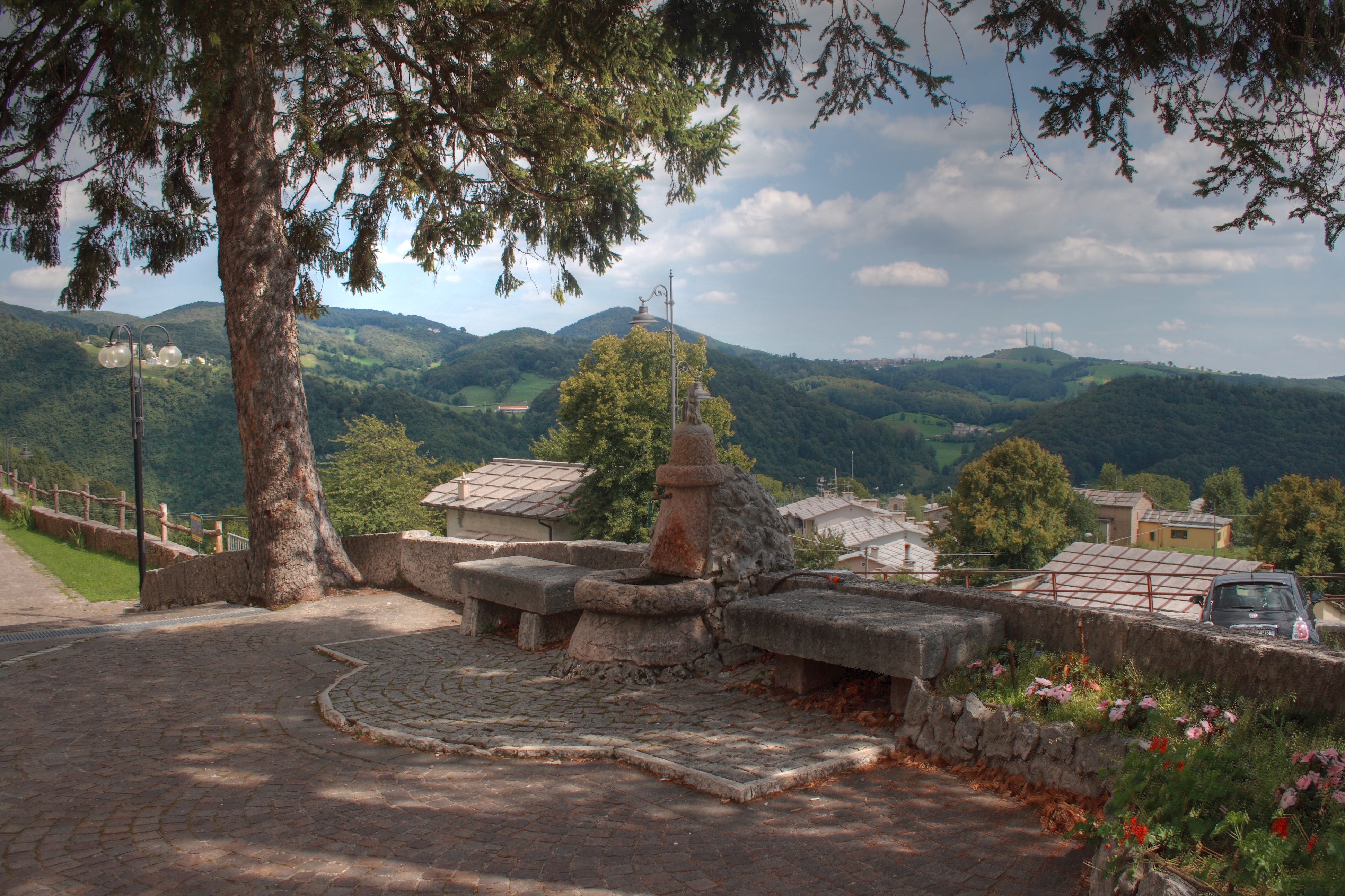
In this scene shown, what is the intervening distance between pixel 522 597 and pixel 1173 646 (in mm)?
5097

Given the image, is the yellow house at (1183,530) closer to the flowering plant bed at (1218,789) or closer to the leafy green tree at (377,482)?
the leafy green tree at (377,482)

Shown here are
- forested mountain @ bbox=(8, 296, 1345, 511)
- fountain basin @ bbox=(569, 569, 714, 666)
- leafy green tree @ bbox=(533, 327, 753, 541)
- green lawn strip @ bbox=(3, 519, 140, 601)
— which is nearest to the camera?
fountain basin @ bbox=(569, 569, 714, 666)

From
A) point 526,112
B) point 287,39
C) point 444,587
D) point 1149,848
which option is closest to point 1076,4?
point 1149,848

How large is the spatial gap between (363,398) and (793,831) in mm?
69273

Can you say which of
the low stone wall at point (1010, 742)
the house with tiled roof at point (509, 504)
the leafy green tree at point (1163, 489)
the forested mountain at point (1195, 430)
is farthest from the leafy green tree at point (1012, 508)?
the low stone wall at point (1010, 742)

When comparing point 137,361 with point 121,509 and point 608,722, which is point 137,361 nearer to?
point 121,509

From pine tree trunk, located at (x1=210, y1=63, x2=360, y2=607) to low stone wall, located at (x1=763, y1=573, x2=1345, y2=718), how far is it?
7.88 metres

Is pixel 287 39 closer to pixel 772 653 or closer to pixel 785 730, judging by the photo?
→ pixel 772 653

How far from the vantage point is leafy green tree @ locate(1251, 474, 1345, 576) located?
1459 inches

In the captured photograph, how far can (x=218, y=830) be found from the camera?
371 centimetres

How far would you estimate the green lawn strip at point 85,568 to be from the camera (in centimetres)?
1554

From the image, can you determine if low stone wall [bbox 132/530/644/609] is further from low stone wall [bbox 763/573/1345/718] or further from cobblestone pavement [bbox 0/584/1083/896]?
low stone wall [bbox 763/573/1345/718]

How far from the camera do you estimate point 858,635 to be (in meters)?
4.92

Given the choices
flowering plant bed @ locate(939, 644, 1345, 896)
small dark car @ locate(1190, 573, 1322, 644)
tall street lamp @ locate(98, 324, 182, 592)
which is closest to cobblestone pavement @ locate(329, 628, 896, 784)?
flowering plant bed @ locate(939, 644, 1345, 896)
